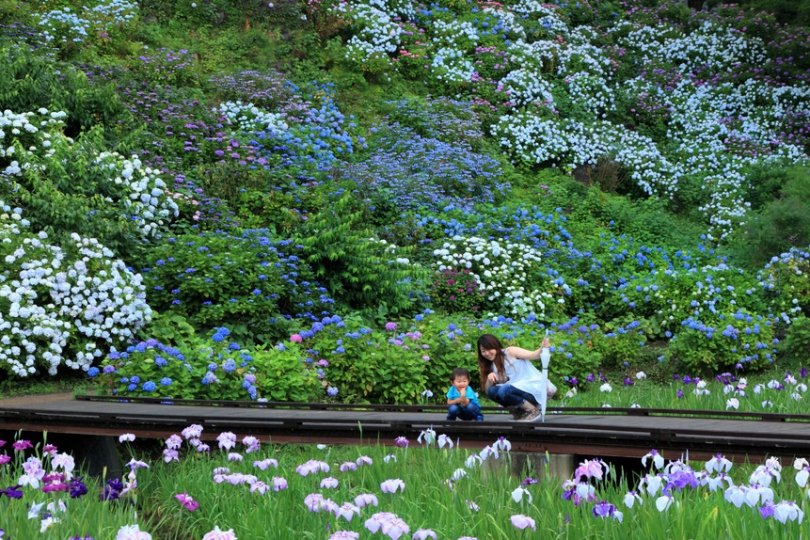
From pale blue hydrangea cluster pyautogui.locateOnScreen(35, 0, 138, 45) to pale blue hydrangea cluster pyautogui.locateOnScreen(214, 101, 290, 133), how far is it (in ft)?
8.05

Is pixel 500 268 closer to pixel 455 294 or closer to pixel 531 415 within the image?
pixel 455 294

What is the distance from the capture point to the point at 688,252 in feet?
43.8

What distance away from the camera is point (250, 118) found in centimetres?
1351

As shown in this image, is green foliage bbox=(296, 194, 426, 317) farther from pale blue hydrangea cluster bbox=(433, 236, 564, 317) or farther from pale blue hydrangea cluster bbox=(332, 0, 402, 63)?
pale blue hydrangea cluster bbox=(332, 0, 402, 63)

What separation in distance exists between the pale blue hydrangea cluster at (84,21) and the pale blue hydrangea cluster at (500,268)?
666 centimetres

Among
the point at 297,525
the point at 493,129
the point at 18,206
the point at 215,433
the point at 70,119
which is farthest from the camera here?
the point at 493,129

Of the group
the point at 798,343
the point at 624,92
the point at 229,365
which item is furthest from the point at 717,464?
the point at 624,92

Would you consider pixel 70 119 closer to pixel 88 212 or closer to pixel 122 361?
pixel 88 212

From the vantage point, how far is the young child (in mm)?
5434

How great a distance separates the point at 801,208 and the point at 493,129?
609cm

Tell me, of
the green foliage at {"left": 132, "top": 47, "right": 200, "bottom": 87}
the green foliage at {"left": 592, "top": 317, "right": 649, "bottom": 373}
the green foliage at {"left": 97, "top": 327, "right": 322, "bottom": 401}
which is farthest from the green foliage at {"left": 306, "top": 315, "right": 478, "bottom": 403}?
the green foliage at {"left": 132, "top": 47, "right": 200, "bottom": 87}

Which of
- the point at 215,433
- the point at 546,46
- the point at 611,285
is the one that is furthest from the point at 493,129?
the point at 215,433

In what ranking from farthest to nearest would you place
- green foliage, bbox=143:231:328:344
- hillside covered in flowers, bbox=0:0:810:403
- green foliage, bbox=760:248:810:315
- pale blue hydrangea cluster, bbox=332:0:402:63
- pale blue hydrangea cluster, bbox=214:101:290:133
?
pale blue hydrangea cluster, bbox=332:0:402:63, pale blue hydrangea cluster, bbox=214:101:290:133, green foliage, bbox=760:248:810:315, green foliage, bbox=143:231:328:344, hillside covered in flowers, bbox=0:0:810:403

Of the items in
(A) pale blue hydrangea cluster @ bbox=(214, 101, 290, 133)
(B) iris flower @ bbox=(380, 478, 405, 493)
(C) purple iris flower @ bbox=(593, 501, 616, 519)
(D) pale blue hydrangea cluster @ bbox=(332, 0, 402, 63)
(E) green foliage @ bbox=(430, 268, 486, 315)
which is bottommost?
(E) green foliage @ bbox=(430, 268, 486, 315)
